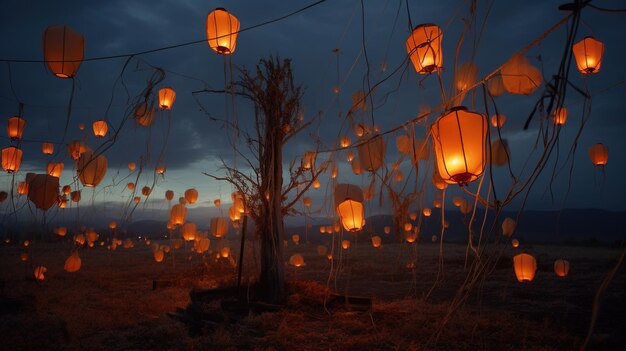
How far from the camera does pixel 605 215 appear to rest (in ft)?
275

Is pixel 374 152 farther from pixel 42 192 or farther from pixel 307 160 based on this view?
pixel 42 192

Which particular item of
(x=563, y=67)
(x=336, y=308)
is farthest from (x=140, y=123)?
(x=563, y=67)

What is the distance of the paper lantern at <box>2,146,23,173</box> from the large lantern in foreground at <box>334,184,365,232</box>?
667 centimetres

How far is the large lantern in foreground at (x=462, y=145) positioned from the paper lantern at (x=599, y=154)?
779 cm

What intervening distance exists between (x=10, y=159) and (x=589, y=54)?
429 inches

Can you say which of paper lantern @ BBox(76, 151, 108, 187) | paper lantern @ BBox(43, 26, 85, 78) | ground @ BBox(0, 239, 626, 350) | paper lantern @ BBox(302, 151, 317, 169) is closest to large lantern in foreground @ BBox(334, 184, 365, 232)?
ground @ BBox(0, 239, 626, 350)

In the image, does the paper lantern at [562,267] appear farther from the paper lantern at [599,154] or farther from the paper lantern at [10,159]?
the paper lantern at [10,159]

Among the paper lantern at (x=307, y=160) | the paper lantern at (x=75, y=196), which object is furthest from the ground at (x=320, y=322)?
the paper lantern at (x=75, y=196)

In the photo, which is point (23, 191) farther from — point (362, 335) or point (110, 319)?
point (362, 335)

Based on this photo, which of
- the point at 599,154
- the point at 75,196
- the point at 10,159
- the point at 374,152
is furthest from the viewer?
the point at 75,196

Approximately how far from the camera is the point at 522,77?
13.9 feet

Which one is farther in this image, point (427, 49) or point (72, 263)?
point (72, 263)

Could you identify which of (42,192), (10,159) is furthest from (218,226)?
(42,192)

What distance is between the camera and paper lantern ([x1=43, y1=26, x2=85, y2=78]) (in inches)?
165
